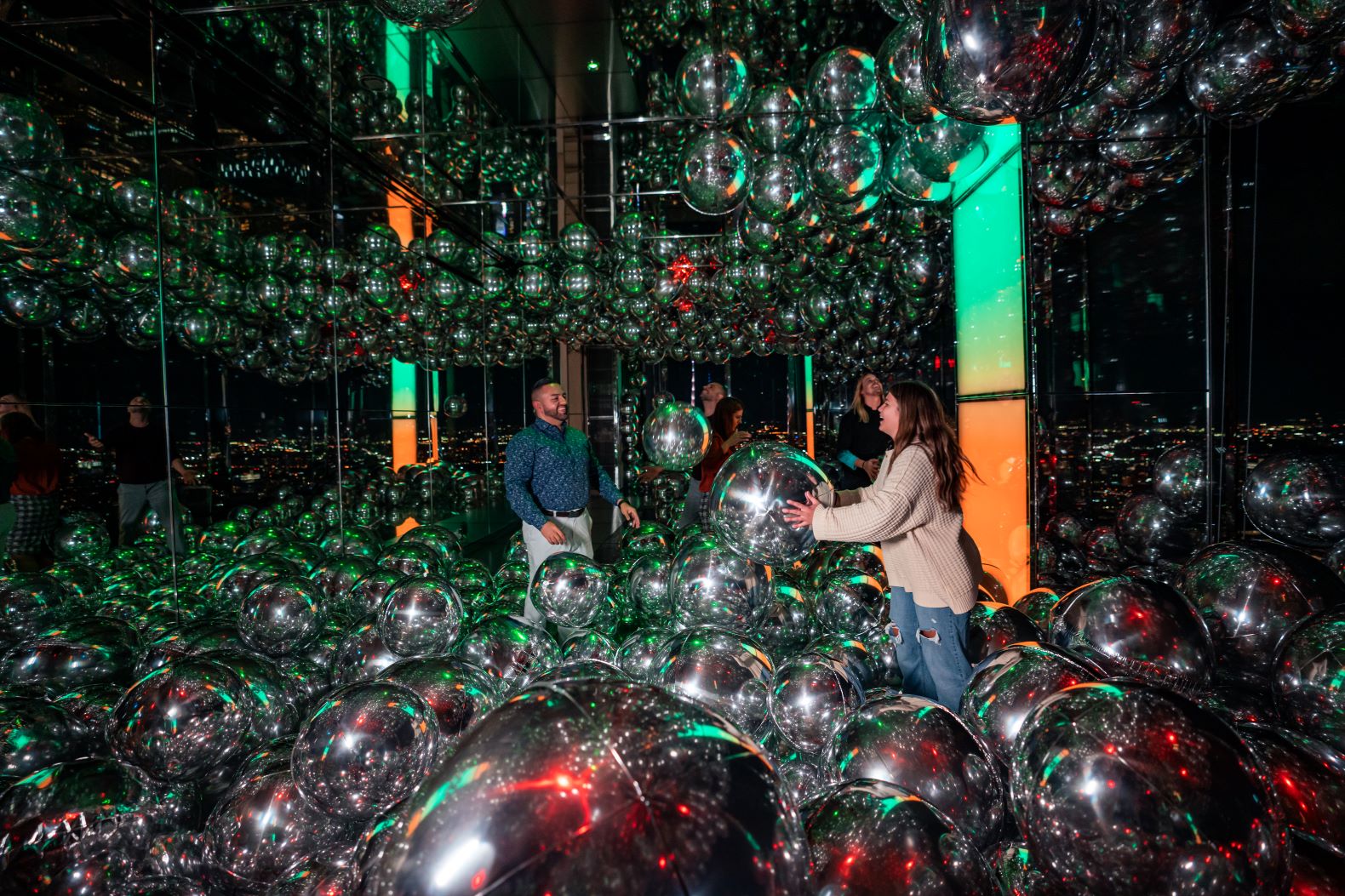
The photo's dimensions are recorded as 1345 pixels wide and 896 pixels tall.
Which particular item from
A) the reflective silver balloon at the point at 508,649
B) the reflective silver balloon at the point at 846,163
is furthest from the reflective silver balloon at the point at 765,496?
the reflective silver balloon at the point at 846,163

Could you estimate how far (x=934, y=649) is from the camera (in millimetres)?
2932

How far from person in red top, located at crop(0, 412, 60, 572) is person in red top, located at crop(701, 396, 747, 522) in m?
3.99

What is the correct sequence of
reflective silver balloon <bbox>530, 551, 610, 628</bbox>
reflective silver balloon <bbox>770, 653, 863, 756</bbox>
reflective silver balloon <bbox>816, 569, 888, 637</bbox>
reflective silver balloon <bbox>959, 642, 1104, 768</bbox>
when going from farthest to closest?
reflective silver balloon <bbox>816, 569, 888, 637</bbox> → reflective silver balloon <bbox>530, 551, 610, 628</bbox> → reflective silver balloon <bbox>770, 653, 863, 756</bbox> → reflective silver balloon <bbox>959, 642, 1104, 768</bbox>

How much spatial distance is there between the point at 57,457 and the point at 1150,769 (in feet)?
16.5

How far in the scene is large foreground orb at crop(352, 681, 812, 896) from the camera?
67cm

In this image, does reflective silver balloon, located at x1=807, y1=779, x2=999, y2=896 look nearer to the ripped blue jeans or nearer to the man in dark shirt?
the ripped blue jeans

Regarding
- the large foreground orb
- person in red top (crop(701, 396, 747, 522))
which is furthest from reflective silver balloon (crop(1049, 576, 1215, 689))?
person in red top (crop(701, 396, 747, 522))

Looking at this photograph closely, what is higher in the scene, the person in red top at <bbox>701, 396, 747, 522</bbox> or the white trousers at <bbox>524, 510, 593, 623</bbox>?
the person in red top at <bbox>701, 396, 747, 522</bbox>

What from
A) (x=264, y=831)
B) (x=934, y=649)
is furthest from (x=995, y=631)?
(x=264, y=831)

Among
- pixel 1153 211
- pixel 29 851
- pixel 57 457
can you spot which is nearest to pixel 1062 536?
pixel 1153 211

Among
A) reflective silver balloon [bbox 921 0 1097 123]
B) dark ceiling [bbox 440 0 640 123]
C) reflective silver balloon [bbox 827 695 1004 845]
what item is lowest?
reflective silver balloon [bbox 827 695 1004 845]

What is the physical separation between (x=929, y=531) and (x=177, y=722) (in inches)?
106

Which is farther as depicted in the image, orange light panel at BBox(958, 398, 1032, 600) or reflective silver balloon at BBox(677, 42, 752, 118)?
orange light panel at BBox(958, 398, 1032, 600)

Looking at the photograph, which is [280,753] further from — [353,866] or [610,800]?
[610,800]
